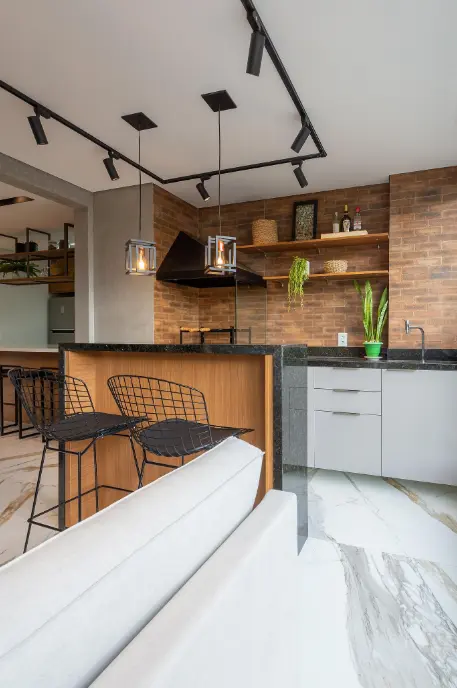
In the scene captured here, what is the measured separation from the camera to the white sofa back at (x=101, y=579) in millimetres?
487

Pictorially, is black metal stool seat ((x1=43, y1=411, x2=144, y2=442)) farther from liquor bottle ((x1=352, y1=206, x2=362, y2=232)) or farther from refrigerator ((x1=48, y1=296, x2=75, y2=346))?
refrigerator ((x1=48, y1=296, x2=75, y2=346))

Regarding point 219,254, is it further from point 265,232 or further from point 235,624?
point 235,624

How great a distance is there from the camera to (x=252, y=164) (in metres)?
3.77

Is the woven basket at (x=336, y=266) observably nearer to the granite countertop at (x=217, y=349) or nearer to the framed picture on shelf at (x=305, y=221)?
the framed picture on shelf at (x=305, y=221)

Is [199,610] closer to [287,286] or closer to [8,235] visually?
[287,286]

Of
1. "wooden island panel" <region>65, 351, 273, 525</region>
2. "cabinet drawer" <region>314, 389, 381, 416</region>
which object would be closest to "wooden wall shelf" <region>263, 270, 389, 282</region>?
"cabinet drawer" <region>314, 389, 381, 416</region>

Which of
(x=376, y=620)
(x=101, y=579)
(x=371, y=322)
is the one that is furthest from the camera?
(x=371, y=322)

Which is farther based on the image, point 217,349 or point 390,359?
point 390,359

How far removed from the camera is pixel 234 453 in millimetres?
1070

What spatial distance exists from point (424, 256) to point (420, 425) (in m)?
1.52

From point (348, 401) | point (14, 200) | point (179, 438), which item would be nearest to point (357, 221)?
point (348, 401)

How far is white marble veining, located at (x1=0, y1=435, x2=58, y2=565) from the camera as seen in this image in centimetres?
242

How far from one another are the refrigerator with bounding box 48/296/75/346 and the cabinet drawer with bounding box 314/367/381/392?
4.30 m

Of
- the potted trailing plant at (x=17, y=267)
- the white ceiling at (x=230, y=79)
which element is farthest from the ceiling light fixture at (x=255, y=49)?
the potted trailing plant at (x=17, y=267)
